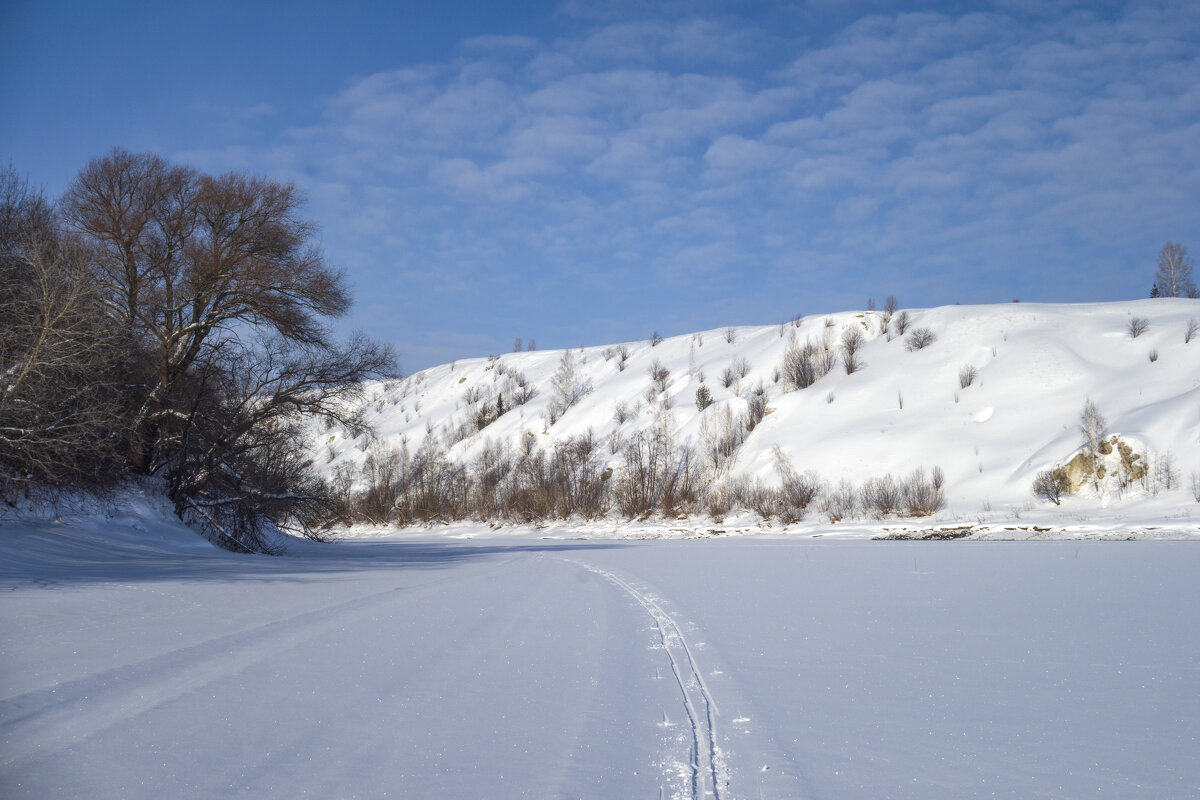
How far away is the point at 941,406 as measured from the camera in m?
34.5

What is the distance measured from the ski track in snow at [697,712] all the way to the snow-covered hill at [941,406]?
52.9 ft

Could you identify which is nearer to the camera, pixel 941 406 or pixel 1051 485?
pixel 1051 485

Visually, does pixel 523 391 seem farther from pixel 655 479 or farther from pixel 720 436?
pixel 655 479

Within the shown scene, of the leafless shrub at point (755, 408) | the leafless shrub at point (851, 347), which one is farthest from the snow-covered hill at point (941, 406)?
the leafless shrub at point (851, 347)

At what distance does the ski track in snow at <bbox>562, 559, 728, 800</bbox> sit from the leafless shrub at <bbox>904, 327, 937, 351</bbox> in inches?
1442

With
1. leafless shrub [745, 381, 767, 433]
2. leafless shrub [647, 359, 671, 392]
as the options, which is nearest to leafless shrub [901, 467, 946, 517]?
leafless shrub [745, 381, 767, 433]

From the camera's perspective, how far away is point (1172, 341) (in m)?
32.5

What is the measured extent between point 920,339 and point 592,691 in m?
40.1

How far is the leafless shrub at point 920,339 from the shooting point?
40.2 metres

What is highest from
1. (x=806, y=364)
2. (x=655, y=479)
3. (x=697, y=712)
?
(x=806, y=364)

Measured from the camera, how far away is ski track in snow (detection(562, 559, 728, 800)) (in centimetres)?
331

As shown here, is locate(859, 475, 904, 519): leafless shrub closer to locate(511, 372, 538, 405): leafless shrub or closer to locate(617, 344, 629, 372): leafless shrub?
locate(617, 344, 629, 372): leafless shrub

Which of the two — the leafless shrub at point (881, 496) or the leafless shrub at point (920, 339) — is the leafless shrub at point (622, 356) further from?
the leafless shrub at point (881, 496)

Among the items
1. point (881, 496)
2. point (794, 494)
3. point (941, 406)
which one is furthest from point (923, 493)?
point (941, 406)
